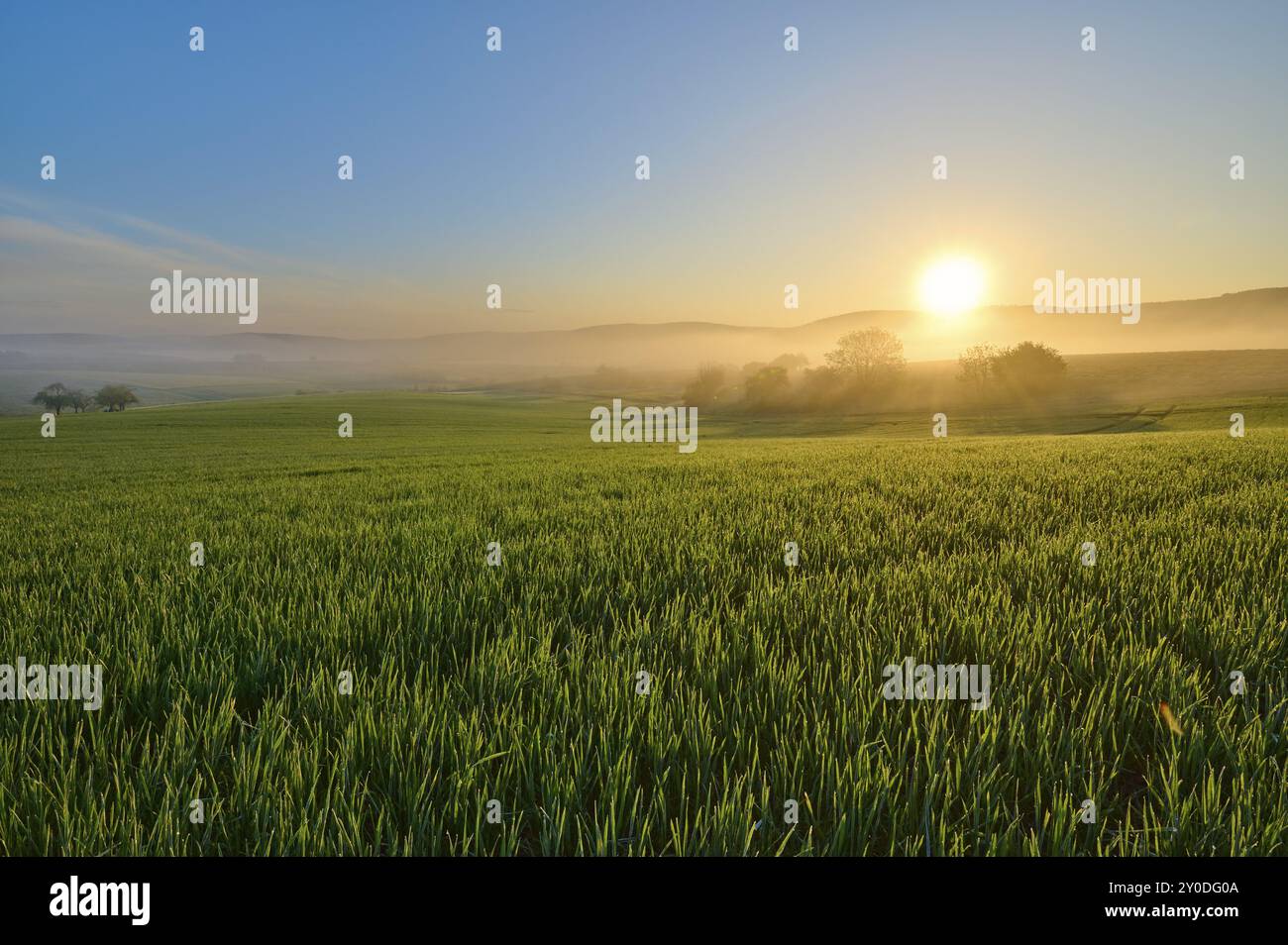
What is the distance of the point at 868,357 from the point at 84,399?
140159mm

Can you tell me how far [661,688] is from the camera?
263cm

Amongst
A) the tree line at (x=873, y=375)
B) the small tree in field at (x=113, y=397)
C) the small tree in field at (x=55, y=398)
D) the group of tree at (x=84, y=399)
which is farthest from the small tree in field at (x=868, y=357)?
the small tree in field at (x=55, y=398)

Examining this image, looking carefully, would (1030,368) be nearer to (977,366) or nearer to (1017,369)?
(1017,369)

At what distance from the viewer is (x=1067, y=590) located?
12.8 ft

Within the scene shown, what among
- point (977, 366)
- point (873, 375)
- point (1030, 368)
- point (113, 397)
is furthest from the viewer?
point (113, 397)

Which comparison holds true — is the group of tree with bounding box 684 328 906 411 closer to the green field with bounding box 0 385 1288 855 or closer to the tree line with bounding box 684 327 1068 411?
the tree line with bounding box 684 327 1068 411

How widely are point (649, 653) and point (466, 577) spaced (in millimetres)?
2021

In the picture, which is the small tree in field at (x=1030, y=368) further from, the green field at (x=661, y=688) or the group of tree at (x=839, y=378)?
the green field at (x=661, y=688)

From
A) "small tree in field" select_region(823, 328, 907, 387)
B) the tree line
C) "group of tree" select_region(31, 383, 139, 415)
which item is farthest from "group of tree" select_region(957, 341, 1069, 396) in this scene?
"group of tree" select_region(31, 383, 139, 415)

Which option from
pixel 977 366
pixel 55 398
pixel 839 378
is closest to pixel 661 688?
pixel 839 378

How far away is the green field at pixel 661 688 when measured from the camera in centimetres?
185

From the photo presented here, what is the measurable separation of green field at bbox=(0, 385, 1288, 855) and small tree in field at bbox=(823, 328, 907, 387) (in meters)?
80.9

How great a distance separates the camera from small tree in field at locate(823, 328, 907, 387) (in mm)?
82500
